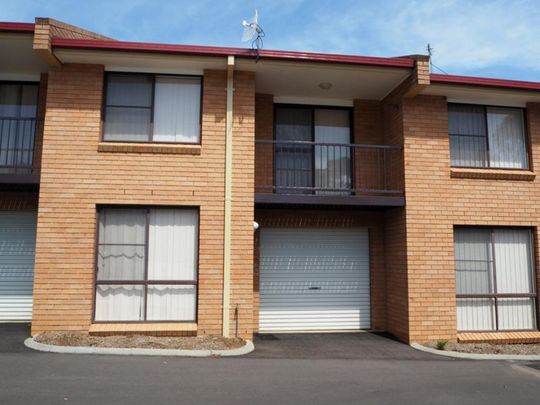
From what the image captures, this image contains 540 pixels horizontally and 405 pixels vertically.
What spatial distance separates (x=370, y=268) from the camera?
10.5 metres

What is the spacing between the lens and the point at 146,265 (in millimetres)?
8516

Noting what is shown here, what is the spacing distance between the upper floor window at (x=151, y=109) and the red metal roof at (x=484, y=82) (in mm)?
4798

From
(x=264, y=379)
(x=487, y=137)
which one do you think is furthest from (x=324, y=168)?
(x=264, y=379)

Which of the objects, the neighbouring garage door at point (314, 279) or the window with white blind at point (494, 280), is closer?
the window with white blind at point (494, 280)

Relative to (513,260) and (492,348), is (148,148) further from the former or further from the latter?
(513,260)

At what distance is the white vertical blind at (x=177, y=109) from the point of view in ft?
29.1

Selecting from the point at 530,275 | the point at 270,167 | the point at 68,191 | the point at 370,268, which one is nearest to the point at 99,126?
the point at 68,191

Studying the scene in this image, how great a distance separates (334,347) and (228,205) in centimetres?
328

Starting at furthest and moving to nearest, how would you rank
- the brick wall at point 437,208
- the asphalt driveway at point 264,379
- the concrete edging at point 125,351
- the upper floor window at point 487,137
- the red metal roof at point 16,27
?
the upper floor window at point 487,137 < the brick wall at point 437,208 < the red metal roof at point 16,27 < the concrete edging at point 125,351 < the asphalt driveway at point 264,379

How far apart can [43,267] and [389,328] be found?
277 inches

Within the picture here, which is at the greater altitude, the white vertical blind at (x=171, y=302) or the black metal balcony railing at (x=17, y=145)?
the black metal balcony railing at (x=17, y=145)

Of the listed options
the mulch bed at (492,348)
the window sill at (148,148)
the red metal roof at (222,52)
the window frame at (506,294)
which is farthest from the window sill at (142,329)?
the window frame at (506,294)

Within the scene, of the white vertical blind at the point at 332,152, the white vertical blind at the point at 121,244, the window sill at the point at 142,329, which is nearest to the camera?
the window sill at the point at 142,329

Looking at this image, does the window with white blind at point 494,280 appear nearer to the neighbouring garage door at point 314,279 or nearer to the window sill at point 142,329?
the neighbouring garage door at point 314,279
